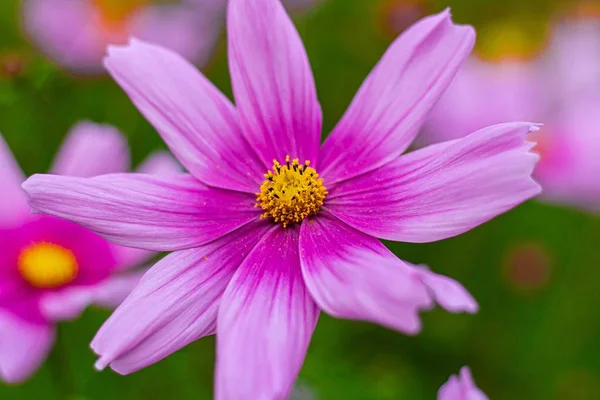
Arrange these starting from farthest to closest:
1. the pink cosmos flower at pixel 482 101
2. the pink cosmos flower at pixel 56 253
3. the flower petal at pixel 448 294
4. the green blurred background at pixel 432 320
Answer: the pink cosmos flower at pixel 482 101 < the green blurred background at pixel 432 320 < the pink cosmos flower at pixel 56 253 < the flower petal at pixel 448 294

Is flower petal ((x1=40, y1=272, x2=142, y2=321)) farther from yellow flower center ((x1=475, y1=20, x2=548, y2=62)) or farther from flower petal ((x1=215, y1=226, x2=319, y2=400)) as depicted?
yellow flower center ((x1=475, y1=20, x2=548, y2=62))

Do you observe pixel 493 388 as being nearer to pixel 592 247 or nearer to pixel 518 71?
pixel 592 247

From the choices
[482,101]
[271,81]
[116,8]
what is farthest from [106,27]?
[271,81]

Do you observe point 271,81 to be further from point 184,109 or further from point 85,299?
point 85,299

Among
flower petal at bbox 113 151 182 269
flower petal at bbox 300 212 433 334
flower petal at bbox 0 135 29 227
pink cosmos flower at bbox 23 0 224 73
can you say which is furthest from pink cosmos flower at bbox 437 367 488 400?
pink cosmos flower at bbox 23 0 224 73

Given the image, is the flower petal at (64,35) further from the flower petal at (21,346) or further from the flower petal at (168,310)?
the flower petal at (168,310)

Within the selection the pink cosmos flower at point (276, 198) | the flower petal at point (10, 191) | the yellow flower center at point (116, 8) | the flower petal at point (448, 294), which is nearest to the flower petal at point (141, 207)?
the pink cosmos flower at point (276, 198)
